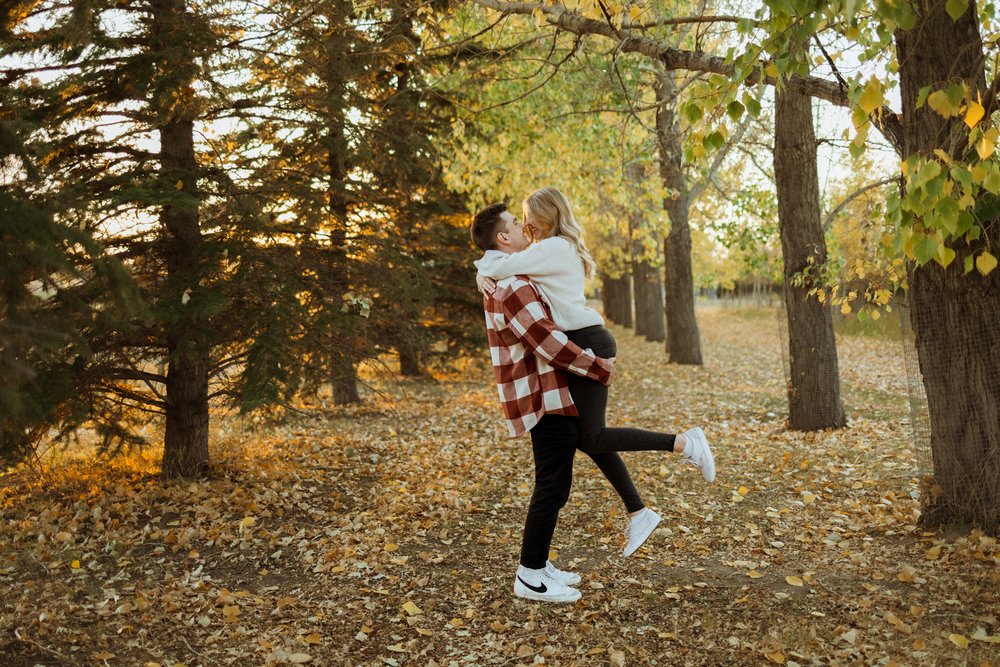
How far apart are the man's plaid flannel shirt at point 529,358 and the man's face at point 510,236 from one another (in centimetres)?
28

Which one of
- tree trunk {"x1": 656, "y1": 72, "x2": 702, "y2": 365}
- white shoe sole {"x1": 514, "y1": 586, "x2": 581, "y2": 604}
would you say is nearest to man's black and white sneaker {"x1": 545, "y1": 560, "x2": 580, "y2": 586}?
white shoe sole {"x1": 514, "y1": 586, "x2": 581, "y2": 604}

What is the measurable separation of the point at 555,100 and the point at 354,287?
553 cm

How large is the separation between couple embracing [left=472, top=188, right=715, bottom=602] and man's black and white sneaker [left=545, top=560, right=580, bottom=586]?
9cm

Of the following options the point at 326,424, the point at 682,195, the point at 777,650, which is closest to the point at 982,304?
the point at 777,650

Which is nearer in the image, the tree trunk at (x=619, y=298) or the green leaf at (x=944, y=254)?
the green leaf at (x=944, y=254)

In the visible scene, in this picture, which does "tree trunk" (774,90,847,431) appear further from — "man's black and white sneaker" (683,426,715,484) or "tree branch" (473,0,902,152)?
"man's black and white sneaker" (683,426,715,484)

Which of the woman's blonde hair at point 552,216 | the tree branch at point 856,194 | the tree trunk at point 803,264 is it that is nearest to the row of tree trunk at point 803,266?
the tree trunk at point 803,264

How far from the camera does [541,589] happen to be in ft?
14.3

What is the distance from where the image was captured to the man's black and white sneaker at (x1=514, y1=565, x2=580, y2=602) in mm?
4336

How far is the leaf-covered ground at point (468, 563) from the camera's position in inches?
152

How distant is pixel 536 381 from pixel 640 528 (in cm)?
108

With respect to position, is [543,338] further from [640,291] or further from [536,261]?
[640,291]

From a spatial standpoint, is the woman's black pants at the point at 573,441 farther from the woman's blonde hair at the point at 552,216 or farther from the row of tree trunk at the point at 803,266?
the row of tree trunk at the point at 803,266

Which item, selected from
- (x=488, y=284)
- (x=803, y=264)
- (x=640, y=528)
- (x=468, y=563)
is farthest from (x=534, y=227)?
(x=803, y=264)
